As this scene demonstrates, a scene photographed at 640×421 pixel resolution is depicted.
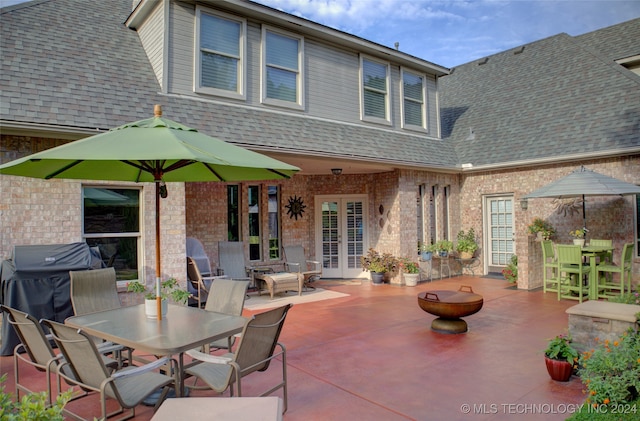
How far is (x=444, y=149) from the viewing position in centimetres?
1204

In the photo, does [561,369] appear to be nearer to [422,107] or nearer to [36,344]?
[36,344]

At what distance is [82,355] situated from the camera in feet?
10.2

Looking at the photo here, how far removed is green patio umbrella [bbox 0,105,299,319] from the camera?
10.2 ft

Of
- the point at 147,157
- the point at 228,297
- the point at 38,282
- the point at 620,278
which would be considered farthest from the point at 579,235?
the point at 38,282

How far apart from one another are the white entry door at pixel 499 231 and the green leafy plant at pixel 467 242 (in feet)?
1.31

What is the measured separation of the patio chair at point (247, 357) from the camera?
329 cm

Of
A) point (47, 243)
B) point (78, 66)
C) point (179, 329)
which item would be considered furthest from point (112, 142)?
point (78, 66)

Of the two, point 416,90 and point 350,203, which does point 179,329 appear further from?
point 416,90

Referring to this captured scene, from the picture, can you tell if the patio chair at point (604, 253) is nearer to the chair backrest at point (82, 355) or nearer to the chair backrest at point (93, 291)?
the chair backrest at point (93, 291)

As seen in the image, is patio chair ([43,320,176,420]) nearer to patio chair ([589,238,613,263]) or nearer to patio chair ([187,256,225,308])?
patio chair ([187,256,225,308])

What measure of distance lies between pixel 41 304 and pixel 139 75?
168 inches

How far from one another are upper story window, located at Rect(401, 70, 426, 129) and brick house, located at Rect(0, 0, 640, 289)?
48 millimetres

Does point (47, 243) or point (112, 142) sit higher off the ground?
point (112, 142)

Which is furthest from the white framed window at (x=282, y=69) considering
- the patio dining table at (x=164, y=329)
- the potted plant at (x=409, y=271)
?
the patio dining table at (x=164, y=329)
